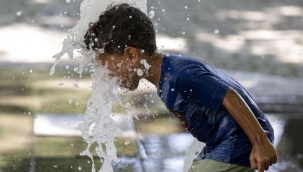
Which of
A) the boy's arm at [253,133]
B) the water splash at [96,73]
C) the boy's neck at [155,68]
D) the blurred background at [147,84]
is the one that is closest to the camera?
the boy's arm at [253,133]

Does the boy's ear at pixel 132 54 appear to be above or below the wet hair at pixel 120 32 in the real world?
below

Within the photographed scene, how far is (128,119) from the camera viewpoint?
5016 mm

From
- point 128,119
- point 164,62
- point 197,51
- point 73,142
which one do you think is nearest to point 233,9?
point 197,51

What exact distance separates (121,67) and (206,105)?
409mm

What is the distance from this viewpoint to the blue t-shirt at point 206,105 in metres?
2.73

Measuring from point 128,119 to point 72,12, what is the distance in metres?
3.01

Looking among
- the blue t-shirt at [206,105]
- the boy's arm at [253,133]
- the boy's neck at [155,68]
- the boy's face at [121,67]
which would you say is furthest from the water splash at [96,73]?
the boy's arm at [253,133]

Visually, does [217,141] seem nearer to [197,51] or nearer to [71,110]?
[71,110]

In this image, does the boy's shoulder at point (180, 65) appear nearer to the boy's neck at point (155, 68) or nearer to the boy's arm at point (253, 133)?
the boy's neck at point (155, 68)

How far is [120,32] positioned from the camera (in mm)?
2873

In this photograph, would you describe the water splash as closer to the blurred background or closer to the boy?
the boy

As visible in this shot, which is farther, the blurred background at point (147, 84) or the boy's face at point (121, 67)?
the blurred background at point (147, 84)

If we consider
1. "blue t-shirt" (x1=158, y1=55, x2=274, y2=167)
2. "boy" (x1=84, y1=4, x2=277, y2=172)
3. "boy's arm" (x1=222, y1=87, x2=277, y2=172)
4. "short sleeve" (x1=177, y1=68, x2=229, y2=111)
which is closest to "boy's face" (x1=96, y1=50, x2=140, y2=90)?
"boy" (x1=84, y1=4, x2=277, y2=172)

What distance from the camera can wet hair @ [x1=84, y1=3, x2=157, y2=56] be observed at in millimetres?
2865
